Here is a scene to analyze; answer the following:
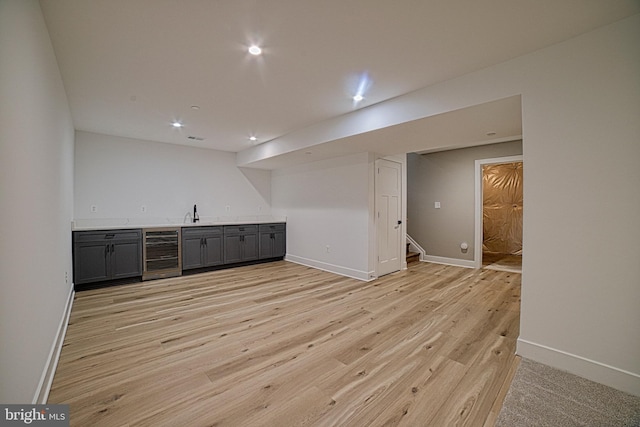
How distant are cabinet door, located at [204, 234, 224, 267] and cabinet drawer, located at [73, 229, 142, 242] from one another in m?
1.09

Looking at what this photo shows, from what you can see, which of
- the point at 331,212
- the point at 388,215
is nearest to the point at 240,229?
the point at 331,212

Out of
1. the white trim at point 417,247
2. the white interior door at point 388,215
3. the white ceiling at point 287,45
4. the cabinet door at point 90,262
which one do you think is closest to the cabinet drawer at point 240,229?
the cabinet door at point 90,262

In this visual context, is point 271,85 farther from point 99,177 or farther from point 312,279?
point 99,177

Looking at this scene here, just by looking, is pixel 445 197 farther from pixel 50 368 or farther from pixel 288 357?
pixel 50 368

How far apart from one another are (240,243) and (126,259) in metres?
1.91

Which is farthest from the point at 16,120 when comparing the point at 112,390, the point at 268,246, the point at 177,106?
the point at 268,246

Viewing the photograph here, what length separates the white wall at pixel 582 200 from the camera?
5.85 ft

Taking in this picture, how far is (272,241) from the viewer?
19.7ft

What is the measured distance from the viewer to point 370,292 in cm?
384

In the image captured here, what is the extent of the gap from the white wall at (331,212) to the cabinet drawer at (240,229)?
871 mm

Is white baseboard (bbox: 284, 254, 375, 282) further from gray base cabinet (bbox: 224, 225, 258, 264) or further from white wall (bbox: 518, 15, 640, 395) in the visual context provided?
white wall (bbox: 518, 15, 640, 395)

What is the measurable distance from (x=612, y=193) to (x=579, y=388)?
1368 mm

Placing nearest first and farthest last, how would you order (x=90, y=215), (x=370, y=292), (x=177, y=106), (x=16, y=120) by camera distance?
(x=16, y=120) → (x=177, y=106) → (x=370, y=292) → (x=90, y=215)

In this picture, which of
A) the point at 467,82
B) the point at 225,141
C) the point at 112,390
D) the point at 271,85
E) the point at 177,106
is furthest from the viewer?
the point at 225,141
